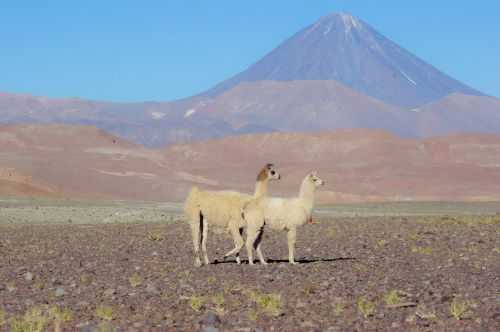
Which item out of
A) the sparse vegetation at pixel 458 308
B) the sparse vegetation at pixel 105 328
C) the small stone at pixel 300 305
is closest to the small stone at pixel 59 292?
the sparse vegetation at pixel 105 328

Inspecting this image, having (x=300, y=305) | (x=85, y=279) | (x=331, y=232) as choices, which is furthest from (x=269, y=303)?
(x=331, y=232)

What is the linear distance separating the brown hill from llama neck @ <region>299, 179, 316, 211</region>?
4709cm

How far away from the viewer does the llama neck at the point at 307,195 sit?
16.0 m

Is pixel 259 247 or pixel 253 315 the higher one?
pixel 259 247

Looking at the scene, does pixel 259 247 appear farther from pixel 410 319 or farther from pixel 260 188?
pixel 410 319

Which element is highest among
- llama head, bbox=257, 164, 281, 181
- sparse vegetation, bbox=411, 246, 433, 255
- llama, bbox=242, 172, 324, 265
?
llama head, bbox=257, 164, 281, 181

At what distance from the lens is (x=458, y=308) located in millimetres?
10383

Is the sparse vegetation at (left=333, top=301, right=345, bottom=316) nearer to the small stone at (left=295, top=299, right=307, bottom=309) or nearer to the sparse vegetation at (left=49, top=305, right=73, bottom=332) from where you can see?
the small stone at (left=295, top=299, right=307, bottom=309)

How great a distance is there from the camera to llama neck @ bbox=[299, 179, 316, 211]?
16.0 m

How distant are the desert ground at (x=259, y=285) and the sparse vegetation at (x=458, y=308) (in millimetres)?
19

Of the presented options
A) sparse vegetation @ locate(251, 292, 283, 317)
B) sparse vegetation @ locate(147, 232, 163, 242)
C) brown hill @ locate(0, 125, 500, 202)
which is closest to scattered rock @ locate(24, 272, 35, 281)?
sparse vegetation @ locate(251, 292, 283, 317)

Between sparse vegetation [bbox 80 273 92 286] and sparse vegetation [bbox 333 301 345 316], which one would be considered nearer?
sparse vegetation [bbox 333 301 345 316]

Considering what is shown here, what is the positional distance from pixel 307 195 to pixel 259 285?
337 centimetres

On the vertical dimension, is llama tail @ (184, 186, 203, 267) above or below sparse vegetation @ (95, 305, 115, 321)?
above
